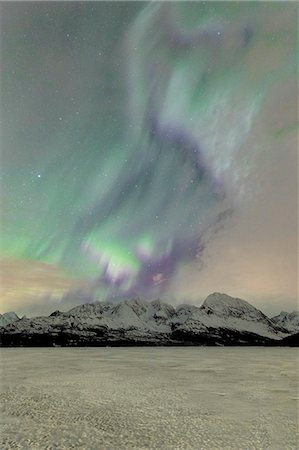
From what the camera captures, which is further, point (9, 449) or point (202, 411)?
point (202, 411)

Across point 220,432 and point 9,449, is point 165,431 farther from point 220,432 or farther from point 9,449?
point 9,449

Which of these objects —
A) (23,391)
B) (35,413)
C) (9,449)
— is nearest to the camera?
(9,449)

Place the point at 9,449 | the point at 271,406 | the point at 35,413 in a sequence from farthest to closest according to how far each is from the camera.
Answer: the point at 271,406
the point at 35,413
the point at 9,449

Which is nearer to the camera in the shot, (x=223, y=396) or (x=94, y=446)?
(x=94, y=446)

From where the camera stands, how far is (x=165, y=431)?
62.0ft

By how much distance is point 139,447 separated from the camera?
16047 millimetres

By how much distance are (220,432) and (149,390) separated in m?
16.5

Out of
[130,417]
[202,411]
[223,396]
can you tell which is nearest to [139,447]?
[130,417]

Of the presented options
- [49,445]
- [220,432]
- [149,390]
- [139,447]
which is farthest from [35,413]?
Answer: [149,390]

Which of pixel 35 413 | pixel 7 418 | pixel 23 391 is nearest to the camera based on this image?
pixel 7 418

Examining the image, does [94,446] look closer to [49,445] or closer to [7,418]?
[49,445]

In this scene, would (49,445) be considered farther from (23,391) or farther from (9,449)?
(23,391)

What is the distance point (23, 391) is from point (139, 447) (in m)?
19.5

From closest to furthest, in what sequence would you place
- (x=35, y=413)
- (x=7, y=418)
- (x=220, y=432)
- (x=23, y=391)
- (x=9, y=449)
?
(x=9, y=449) < (x=220, y=432) < (x=7, y=418) < (x=35, y=413) < (x=23, y=391)
